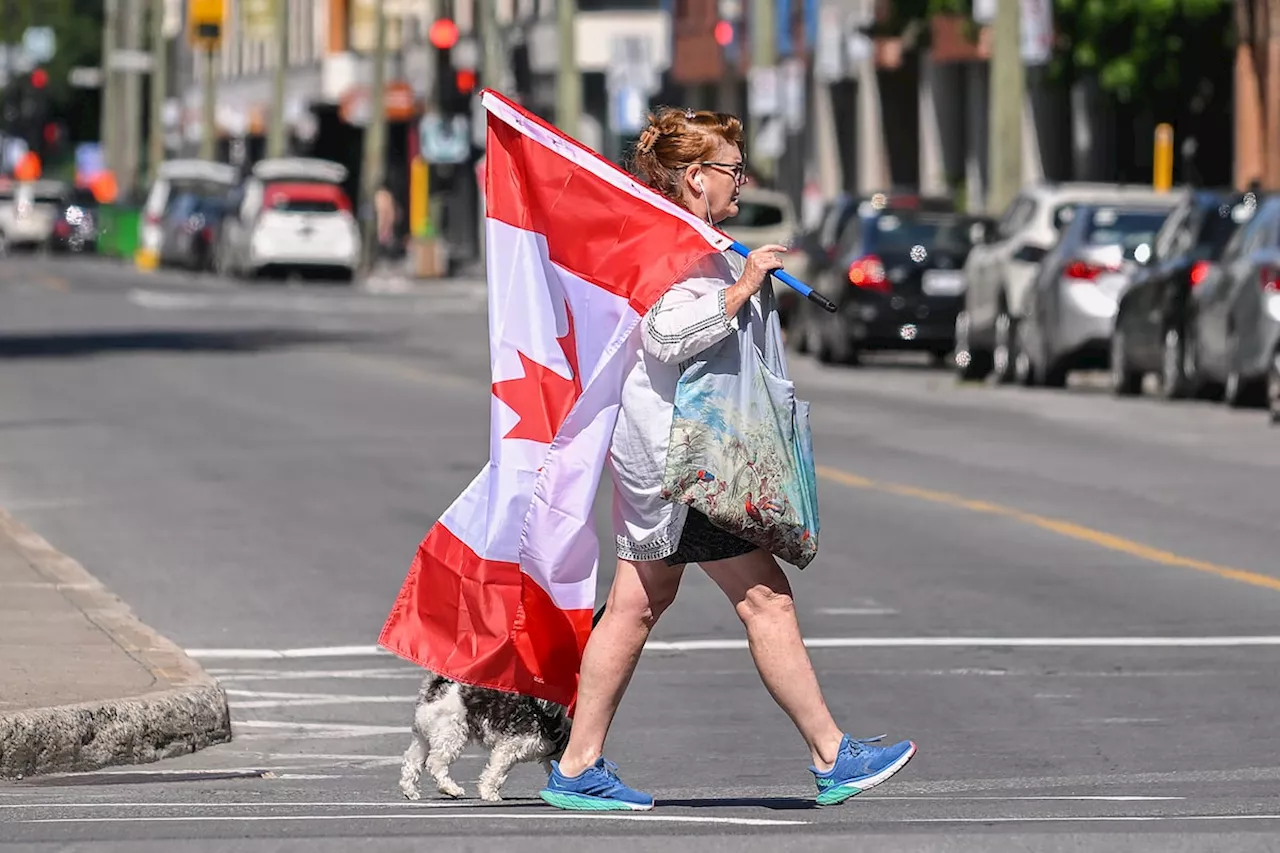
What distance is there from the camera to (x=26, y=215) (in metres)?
78.1

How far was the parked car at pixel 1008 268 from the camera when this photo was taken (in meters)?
27.8

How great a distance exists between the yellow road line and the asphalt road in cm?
4

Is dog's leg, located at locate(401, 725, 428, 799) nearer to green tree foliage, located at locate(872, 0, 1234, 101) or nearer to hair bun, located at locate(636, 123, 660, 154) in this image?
hair bun, located at locate(636, 123, 660, 154)

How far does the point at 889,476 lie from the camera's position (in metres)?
18.7

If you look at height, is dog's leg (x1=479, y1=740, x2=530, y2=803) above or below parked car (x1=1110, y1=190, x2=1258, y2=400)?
below

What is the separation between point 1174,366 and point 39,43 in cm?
10348

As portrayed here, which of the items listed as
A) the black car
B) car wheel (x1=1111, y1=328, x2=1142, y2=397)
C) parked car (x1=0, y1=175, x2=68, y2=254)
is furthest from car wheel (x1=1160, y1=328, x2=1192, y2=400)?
parked car (x1=0, y1=175, x2=68, y2=254)

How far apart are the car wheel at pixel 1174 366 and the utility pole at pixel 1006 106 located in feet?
30.8

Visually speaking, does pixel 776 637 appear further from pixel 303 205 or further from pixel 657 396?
pixel 303 205

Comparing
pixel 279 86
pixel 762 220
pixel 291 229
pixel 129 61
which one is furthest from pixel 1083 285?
pixel 129 61

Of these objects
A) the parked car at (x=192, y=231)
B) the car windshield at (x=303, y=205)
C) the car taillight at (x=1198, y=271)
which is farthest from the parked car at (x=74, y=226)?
the car taillight at (x=1198, y=271)

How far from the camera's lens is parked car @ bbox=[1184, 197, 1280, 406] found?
880 inches

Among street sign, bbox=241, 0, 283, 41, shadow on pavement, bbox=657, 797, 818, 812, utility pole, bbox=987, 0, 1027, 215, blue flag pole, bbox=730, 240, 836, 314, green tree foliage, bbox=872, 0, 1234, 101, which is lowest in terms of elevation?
shadow on pavement, bbox=657, 797, 818, 812

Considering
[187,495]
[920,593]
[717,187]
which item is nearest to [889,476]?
[187,495]
